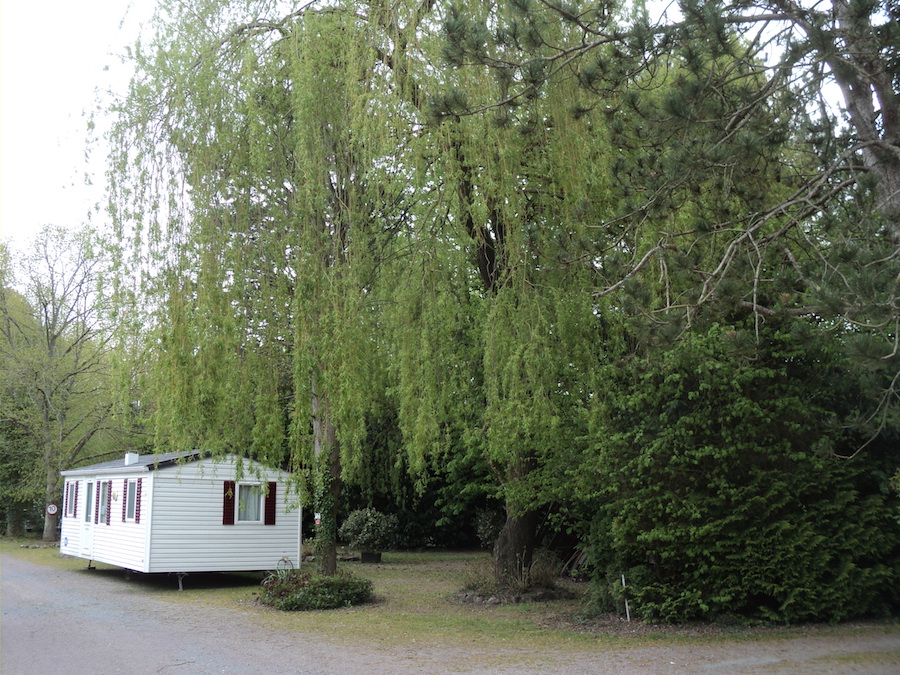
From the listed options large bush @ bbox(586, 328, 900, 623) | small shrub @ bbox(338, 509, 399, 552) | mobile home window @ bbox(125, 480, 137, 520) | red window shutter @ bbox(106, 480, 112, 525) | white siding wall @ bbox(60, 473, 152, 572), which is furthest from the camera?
small shrub @ bbox(338, 509, 399, 552)

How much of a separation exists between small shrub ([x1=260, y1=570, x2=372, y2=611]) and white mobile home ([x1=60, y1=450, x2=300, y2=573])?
1601mm

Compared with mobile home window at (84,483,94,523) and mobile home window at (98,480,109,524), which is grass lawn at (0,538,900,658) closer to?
mobile home window at (98,480,109,524)

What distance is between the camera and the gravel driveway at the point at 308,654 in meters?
7.02

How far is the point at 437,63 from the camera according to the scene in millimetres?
7438

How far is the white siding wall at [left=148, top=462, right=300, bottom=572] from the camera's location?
1351cm

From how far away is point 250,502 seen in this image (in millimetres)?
14688

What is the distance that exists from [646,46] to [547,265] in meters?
2.36

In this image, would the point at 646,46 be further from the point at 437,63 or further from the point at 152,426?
the point at 152,426

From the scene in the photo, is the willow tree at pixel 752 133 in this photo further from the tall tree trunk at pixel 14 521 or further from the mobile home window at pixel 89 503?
the tall tree trunk at pixel 14 521

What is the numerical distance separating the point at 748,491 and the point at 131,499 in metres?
11.1

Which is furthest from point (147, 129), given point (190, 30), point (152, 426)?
point (152, 426)

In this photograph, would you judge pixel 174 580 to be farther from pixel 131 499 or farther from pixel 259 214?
pixel 259 214

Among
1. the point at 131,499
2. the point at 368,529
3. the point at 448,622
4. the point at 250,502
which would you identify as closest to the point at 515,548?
the point at 448,622

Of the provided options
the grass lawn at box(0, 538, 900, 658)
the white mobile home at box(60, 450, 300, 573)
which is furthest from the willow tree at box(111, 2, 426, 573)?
the white mobile home at box(60, 450, 300, 573)
